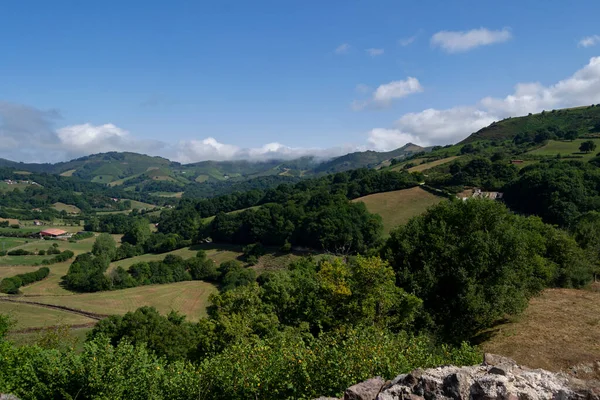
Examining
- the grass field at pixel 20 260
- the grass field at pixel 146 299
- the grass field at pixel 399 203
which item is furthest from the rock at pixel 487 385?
the grass field at pixel 20 260

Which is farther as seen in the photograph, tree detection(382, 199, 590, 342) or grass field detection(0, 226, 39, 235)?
grass field detection(0, 226, 39, 235)

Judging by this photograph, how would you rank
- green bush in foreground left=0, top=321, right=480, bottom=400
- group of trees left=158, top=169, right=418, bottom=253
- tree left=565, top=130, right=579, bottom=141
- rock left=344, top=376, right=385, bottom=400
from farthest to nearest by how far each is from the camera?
tree left=565, top=130, right=579, bottom=141
group of trees left=158, top=169, right=418, bottom=253
green bush in foreground left=0, top=321, right=480, bottom=400
rock left=344, top=376, right=385, bottom=400

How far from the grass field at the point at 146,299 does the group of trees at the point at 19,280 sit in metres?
10.2

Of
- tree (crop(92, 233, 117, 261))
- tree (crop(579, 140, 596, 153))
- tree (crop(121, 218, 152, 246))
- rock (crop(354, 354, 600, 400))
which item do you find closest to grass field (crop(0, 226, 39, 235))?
tree (crop(121, 218, 152, 246))

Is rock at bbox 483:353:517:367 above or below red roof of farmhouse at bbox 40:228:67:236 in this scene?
above

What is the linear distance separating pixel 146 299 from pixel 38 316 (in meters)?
16.9

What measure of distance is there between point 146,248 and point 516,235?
11764cm

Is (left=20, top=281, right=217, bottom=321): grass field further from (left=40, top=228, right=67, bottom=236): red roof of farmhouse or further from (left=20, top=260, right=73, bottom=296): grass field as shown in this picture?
(left=40, top=228, right=67, bottom=236): red roof of farmhouse

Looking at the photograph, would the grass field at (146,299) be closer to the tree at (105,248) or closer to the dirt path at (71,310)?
the dirt path at (71,310)

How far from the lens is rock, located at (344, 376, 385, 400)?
10.6 meters

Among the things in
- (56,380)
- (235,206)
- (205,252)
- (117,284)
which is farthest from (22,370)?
(235,206)

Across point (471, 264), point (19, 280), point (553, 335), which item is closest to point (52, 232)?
point (19, 280)

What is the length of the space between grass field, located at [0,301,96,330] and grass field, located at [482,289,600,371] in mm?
54982

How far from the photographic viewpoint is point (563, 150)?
419 feet
